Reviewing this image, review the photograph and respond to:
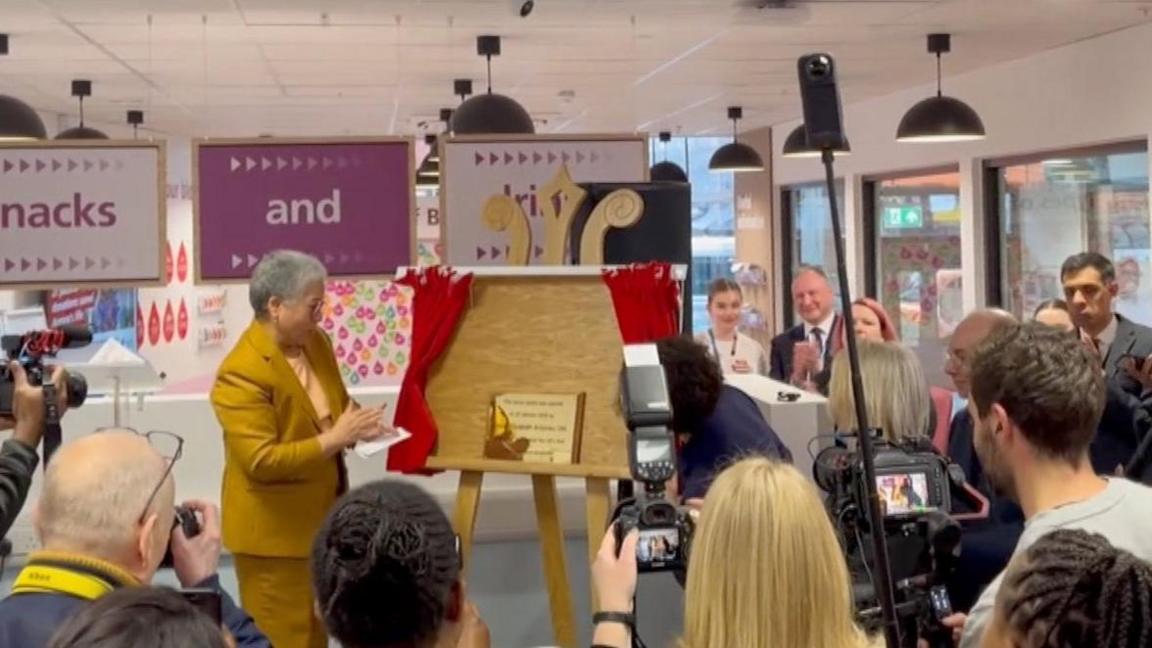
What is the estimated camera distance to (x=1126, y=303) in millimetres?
7672

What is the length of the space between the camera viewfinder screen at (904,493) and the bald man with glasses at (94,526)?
1256 mm

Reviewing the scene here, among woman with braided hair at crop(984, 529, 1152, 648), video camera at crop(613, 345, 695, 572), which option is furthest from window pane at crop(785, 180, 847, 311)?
woman with braided hair at crop(984, 529, 1152, 648)

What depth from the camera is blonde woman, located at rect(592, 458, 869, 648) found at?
1781 millimetres

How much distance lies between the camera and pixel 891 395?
2912mm

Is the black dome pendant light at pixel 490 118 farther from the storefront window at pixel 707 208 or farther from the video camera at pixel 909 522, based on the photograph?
the storefront window at pixel 707 208

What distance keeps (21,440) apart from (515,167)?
267cm

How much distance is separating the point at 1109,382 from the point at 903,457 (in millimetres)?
1721

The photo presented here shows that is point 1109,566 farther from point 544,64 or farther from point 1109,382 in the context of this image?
point 544,64

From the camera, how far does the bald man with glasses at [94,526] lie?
1842 millimetres

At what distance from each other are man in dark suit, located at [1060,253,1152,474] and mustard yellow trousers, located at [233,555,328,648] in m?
2.27

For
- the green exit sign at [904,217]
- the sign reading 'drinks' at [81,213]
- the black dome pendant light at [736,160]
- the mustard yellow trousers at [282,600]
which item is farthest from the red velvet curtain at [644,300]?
the green exit sign at [904,217]

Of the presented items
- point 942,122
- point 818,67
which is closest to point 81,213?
point 818,67

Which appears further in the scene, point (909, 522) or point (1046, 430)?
point (909, 522)

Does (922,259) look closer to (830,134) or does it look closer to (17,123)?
(17,123)
